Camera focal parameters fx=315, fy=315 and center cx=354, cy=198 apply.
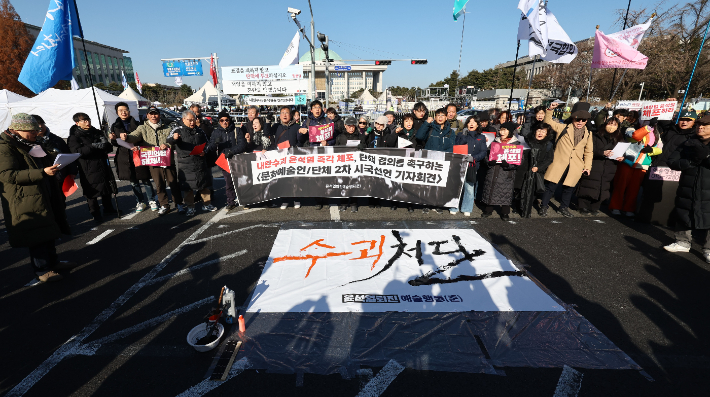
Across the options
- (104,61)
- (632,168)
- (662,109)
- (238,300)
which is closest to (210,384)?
(238,300)

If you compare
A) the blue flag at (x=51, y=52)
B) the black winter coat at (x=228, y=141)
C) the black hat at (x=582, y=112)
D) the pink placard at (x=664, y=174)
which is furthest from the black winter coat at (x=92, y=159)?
the pink placard at (x=664, y=174)

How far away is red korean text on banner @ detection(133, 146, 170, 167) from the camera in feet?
18.2

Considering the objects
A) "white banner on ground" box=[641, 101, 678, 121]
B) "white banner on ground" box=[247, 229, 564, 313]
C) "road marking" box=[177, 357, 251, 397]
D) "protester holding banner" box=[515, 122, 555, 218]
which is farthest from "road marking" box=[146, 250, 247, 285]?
"white banner on ground" box=[641, 101, 678, 121]

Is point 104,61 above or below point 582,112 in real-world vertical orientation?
above

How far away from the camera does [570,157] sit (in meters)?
5.73

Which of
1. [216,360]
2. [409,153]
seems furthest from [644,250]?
[216,360]

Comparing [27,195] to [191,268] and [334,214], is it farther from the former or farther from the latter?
[334,214]

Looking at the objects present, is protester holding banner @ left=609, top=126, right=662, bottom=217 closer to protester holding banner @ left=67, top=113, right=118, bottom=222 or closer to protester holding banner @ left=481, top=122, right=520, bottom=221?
protester holding banner @ left=481, top=122, right=520, bottom=221

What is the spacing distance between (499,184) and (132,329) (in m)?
5.52

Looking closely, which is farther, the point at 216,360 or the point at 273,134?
the point at 273,134

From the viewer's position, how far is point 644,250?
462cm

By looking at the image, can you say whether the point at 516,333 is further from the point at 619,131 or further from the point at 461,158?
the point at 619,131

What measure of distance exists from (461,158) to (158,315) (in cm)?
485

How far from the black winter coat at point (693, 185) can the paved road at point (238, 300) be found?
0.59m
